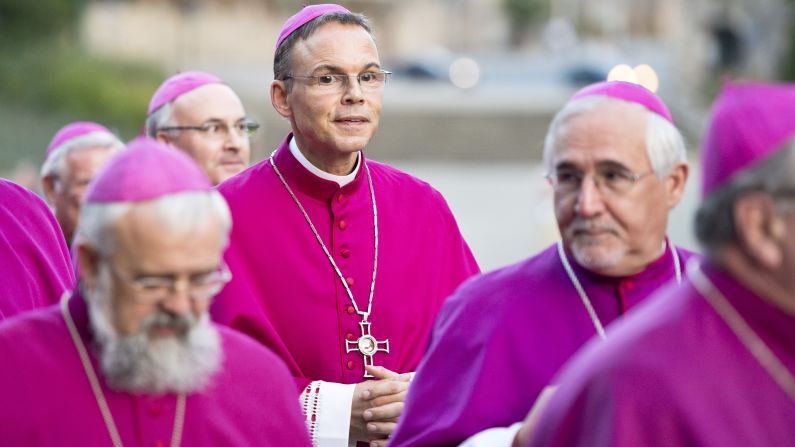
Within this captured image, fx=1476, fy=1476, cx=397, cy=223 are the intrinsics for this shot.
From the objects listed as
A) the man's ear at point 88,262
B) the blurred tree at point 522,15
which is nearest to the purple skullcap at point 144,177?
the man's ear at point 88,262

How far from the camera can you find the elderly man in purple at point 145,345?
10.1 feet

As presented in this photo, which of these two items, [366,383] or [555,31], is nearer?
[366,383]

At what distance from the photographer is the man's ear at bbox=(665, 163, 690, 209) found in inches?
146

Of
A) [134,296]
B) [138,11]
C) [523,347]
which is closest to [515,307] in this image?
[523,347]

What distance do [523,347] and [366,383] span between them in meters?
0.98

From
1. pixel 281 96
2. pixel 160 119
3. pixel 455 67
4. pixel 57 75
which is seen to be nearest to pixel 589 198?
pixel 281 96

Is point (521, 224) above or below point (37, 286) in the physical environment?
below

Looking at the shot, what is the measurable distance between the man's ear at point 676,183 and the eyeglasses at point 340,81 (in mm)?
1418

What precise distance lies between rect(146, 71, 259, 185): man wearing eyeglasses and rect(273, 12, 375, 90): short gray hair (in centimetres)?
109

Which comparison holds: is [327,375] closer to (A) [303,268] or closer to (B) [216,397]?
(A) [303,268]

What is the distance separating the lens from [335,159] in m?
4.94

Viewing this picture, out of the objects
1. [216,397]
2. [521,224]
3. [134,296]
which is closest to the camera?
[134,296]

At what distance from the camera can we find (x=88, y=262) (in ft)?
10.5

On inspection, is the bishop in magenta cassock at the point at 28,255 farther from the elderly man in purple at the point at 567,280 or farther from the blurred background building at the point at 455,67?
the elderly man in purple at the point at 567,280
